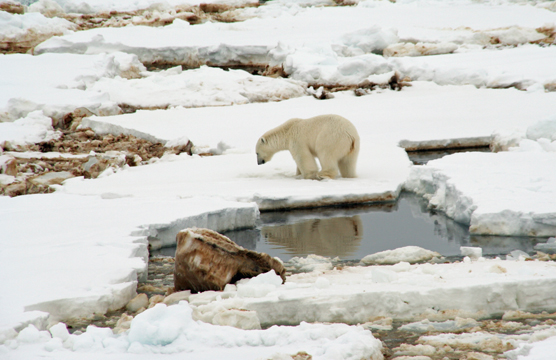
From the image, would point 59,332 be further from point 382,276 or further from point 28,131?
point 28,131

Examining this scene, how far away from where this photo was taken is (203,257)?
12.4 ft

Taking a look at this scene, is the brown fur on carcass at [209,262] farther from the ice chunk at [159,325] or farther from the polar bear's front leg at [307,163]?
the polar bear's front leg at [307,163]

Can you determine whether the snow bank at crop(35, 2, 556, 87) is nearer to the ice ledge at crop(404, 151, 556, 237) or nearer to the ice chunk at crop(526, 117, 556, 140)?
the ice chunk at crop(526, 117, 556, 140)

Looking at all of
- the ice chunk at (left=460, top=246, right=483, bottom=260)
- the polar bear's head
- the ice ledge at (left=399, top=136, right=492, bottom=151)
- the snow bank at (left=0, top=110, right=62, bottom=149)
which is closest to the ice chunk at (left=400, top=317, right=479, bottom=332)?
the ice chunk at (left=460, top=246, right=483, bottom=260)

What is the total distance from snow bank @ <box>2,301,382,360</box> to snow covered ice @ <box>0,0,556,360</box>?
1 centimetres

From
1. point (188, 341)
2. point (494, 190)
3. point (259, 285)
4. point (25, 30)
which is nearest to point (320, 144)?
point (494, 190)

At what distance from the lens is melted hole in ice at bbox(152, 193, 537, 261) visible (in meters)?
5.29

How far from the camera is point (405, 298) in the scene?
11.4 ft

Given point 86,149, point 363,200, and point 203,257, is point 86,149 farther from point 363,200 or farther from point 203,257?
point 203,257

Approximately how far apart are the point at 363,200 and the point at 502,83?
28.3 ft

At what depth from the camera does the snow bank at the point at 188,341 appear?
2680mm

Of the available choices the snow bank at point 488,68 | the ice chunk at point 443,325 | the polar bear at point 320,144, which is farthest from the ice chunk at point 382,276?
the snow bank at point 488,68

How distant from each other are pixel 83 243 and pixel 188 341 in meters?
2.13

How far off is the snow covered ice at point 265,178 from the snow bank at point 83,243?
0.8 inches
